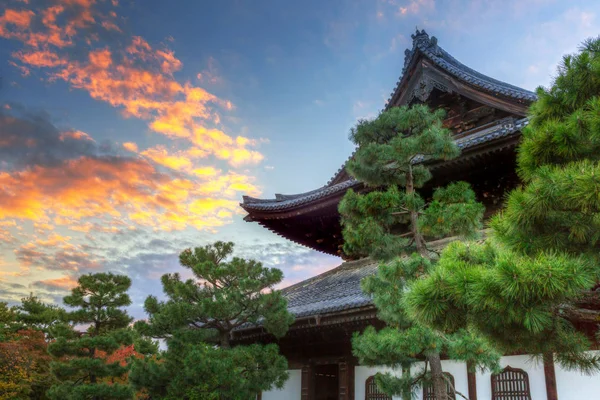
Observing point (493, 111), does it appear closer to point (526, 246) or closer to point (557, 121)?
point (557, 121)

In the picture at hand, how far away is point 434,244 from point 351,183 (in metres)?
2.18

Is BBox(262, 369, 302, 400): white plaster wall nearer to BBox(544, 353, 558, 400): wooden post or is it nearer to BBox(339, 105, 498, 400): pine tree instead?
BBox(339, 105, 498, 400): pine tree

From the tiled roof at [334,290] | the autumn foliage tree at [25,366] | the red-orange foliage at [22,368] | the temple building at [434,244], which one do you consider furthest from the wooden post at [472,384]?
the red-orange foliage at [22,368]

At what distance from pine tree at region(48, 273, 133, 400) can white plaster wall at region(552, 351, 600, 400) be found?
419 inches

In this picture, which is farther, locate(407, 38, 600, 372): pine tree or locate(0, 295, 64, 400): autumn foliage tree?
locate(0, 295, 64, 400): autumn foliage tree

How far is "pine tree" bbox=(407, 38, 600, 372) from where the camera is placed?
2.98m

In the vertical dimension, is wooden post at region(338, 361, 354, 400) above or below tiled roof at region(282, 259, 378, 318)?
below

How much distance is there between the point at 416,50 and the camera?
38.4 ft

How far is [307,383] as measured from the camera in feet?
31.2

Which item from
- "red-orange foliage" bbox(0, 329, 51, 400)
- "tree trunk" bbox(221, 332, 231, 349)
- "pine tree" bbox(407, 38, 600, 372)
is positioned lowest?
"red-orange foliage" bbox(0, 329, 51, 400)

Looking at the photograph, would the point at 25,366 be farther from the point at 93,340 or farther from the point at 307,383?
the point at 307,383

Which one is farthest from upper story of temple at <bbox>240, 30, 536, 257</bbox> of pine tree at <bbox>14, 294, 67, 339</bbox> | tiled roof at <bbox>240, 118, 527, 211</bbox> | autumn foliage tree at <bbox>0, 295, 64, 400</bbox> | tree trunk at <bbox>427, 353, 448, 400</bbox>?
pine tree at <bbox>14, 294, 67, 339</bbox>

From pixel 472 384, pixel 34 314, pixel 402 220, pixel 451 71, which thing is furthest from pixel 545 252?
pixel 34 314

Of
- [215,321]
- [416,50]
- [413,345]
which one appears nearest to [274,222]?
[215,321]
